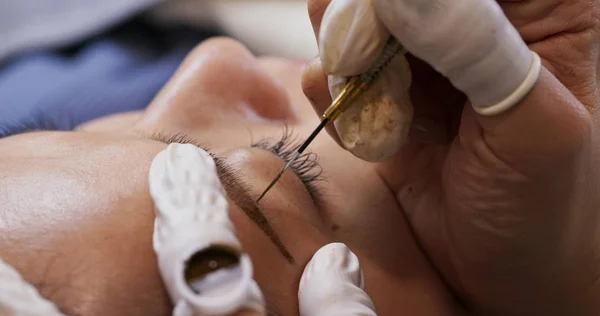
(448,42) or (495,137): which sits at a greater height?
(448,42)

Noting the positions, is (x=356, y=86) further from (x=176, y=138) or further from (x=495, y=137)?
(x=176, y=138)

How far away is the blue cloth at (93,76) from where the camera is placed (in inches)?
51.9

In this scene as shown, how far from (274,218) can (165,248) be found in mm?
152

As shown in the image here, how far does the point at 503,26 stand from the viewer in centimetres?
56

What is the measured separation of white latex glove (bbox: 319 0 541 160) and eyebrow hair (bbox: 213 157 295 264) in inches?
6.2

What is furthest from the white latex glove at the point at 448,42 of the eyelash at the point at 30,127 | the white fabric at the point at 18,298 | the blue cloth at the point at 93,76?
the blue cloth at the point at 93,76

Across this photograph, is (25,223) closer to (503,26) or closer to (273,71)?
(503,26)

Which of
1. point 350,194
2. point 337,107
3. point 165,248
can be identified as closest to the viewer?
point 165,248

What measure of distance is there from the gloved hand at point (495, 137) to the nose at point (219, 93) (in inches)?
8.2

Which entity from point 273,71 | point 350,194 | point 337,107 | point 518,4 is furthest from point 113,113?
point 518,4

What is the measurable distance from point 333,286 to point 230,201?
0.44ft

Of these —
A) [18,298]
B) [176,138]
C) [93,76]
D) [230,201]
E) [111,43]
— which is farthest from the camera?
[111,43]

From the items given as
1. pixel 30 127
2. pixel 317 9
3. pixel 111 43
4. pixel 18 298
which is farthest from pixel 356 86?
pixel 111 43

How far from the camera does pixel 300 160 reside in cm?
81
